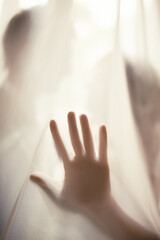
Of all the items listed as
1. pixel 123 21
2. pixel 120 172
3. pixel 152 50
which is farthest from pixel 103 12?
pixel 120 172

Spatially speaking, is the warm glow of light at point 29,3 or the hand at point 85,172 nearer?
the hand at point 85,172

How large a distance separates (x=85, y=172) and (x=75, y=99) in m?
0.18

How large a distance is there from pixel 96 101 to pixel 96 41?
15cm

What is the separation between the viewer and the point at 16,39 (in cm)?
67

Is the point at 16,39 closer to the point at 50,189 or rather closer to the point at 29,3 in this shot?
the point at 29,3

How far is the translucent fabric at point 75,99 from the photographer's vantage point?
569 millimetres

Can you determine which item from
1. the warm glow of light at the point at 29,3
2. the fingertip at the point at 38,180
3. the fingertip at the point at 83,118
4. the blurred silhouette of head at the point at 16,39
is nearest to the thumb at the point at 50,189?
the fingertip at the point at 38,180

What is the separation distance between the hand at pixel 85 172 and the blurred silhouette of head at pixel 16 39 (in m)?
0.22

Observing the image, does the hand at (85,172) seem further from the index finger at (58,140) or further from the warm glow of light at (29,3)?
the warm glow of light at (29,3)

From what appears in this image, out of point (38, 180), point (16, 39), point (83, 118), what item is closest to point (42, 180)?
point (38, 180)

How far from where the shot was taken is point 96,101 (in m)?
0.62

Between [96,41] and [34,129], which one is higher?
[96,41]

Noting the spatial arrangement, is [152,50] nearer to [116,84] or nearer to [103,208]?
[116,84]

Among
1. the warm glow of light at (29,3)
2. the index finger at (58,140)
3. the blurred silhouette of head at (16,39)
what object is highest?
the warm glow of light at (29,3)
